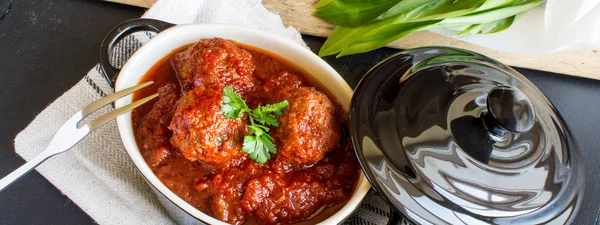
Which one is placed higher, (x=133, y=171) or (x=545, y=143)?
(x=545, y=143)

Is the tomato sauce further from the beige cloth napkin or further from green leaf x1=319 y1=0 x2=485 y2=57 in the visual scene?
green leaf x1=319 y1=0 x2=485 y2=57

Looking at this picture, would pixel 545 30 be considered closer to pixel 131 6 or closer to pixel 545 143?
pixel 545 143

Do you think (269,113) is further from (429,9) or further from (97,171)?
(429,9)

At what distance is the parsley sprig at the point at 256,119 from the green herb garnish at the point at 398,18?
2.10ft

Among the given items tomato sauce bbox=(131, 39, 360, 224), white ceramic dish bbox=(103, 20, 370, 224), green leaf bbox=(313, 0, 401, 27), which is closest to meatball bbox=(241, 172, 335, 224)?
tomato sauce bbox=(131, 39, 360, 224)

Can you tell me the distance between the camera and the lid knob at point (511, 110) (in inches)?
64.2

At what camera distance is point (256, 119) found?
72.3 inches

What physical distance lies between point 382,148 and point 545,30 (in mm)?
1073

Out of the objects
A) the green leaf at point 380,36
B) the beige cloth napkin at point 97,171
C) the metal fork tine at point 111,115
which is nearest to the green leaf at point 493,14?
the green leaf at point 380,36

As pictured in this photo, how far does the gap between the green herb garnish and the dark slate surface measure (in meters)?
0.16

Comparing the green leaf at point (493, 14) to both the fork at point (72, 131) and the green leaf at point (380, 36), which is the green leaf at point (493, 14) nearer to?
the green leaf at point (380, 36)

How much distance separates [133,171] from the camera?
7.06ft

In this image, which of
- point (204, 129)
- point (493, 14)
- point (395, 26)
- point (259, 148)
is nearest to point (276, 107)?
point (259, 148)

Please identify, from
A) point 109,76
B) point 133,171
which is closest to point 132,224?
point 133,171
